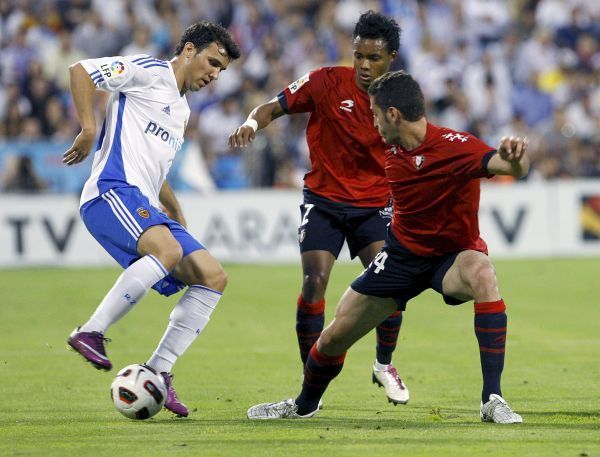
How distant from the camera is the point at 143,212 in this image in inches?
289

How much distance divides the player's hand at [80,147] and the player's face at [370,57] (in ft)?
7.13

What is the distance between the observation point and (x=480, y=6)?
24453mm

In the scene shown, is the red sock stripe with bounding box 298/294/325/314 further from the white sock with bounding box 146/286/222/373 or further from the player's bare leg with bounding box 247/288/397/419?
the white sock with bounding box 146/286/222/373

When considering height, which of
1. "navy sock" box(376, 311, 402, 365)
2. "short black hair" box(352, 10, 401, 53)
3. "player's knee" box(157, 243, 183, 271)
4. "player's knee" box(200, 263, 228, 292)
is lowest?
"navy sock" box(376, 311, 402, 365)

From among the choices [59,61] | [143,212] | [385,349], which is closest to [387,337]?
[385,349]

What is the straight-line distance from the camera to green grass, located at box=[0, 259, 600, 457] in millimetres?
6211

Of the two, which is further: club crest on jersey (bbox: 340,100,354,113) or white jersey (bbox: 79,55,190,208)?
club crest on jersey (bbox: 340,100,354,113)

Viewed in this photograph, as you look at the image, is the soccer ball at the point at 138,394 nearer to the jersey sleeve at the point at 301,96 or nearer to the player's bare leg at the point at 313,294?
the player's bare leg at the point at 313,294

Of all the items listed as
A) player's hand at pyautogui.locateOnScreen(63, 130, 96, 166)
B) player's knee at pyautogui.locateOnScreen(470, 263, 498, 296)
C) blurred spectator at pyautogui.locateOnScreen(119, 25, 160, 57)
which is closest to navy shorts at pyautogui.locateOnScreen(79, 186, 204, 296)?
player's hand at pyautogui.locateOnScreen(63, 130, 96, 166)

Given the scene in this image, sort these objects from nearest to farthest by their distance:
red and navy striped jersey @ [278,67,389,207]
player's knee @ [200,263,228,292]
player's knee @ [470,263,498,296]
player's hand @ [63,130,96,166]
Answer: player's knee @ [470,263,498,296] → player's hand @ [63,130,96,166] → player's knee @ [200,263,228,292] → red and navy striped jersey @ [278,67,389,207]

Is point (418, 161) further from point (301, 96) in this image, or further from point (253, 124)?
point (301, 96)

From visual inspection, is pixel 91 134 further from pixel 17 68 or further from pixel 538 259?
pixel 17 68

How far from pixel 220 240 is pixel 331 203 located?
36.0ft

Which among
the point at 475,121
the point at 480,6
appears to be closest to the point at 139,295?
the point at 475,121
